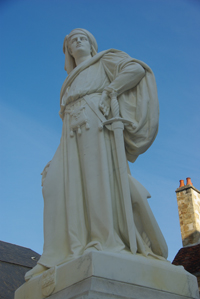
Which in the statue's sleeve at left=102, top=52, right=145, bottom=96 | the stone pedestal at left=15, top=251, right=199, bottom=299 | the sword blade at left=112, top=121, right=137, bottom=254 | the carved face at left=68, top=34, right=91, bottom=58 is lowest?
the stone pedestal at left=15, top=251, right=199, bottom=299

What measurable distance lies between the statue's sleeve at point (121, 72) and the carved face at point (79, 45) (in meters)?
0.51

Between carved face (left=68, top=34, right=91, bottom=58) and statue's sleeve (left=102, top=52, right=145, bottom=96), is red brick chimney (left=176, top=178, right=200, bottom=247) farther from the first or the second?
statue's sleeve (left=102, top=52, right=145, bottom=96)

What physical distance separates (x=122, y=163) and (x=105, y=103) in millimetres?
1066

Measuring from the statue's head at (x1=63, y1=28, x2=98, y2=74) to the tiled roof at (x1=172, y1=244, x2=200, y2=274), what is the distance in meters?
13.6

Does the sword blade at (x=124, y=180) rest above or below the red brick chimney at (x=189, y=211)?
below

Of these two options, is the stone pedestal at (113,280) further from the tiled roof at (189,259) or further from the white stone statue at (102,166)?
the tiled roof at (189,259)

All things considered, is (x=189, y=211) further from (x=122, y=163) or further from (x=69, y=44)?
(x=122, y=163)

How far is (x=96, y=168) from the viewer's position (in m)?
5.95

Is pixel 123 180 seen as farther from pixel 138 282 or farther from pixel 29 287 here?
pixel 29 287

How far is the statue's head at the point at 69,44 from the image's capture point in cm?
749

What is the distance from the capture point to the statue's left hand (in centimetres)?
633

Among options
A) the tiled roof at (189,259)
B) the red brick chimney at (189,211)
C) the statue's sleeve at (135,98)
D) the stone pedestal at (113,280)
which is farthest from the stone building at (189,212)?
the stone pedestal at (113,280)

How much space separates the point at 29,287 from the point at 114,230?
4.21 ft

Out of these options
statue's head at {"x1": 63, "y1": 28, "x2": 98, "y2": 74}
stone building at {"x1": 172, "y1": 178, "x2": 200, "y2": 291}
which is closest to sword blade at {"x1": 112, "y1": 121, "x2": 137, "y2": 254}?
statue's head at {"x1": 63, "y1": 28, "x2": 98, "y2": 74}
